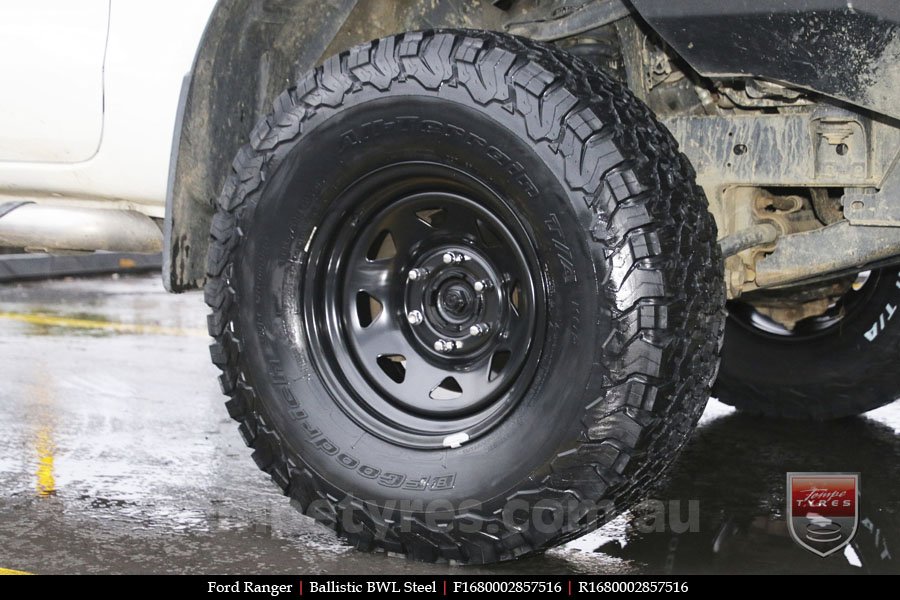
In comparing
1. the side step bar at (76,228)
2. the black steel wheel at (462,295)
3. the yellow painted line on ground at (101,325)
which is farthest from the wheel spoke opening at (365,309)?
the yellow painted line on ground at (101,325)

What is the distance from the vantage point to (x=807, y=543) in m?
3.04

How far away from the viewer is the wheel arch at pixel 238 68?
10.4ft

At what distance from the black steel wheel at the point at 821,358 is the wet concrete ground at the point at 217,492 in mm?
107

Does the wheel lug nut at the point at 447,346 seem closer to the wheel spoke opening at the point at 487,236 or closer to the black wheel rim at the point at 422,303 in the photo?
the black wheel rim at the point at 422,303

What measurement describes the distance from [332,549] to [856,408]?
2.18 m

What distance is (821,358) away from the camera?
4219mm

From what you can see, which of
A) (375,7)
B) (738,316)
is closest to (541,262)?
(375,7)

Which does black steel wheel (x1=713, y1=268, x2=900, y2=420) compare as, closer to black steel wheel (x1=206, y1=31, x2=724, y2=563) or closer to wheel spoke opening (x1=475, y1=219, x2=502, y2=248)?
black steel wheel (x1=206, y1=31, x2=724, y2=563)

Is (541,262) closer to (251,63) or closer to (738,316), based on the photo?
(251,63)

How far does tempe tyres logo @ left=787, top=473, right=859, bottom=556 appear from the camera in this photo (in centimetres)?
306

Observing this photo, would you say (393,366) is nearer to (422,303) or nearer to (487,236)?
(422,303)

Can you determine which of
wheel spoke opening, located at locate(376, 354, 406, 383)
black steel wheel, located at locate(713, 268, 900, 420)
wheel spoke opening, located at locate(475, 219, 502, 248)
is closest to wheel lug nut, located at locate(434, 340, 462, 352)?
wheel spoke opening, located at locate(376, 354, 406, 383)

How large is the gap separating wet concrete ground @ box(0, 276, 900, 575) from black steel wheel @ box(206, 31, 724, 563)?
26 centimetres

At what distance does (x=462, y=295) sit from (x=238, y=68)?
96cm
